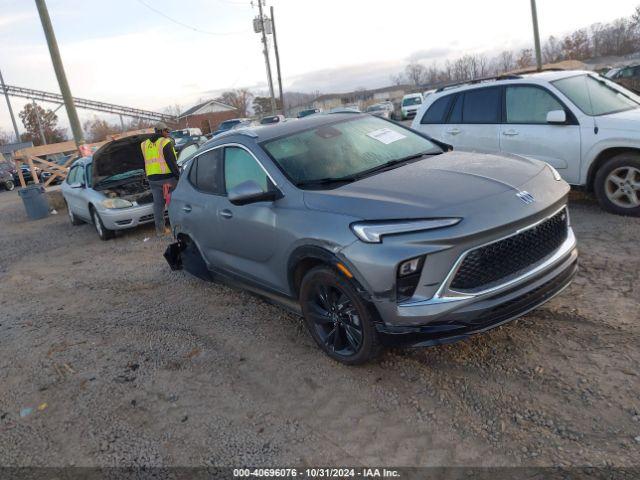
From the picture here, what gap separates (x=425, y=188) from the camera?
3375 mm

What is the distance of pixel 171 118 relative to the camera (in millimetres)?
68938

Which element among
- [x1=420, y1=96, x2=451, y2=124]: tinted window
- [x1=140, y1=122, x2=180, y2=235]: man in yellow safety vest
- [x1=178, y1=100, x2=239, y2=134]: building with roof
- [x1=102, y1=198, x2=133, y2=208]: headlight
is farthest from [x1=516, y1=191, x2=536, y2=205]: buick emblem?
[x1=178, y1=100, x2=239, y2=134]: building with roof

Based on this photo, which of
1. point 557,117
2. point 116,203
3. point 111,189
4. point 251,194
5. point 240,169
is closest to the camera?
point 251,194

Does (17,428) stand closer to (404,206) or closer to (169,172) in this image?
(404,206)

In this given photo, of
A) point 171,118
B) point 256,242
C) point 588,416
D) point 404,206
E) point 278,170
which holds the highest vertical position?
point 171,118

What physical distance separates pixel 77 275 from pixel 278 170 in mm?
4847

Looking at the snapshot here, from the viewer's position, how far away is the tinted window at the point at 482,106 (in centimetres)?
714

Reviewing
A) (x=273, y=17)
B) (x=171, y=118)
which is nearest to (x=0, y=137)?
(x=171, y=118)

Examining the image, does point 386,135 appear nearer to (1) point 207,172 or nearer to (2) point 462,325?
(1) point 207,172

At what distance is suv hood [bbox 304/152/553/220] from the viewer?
3.18 m

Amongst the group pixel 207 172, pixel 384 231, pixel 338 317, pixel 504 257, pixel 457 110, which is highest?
pixel 457 110

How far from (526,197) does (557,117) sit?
11.7 feet

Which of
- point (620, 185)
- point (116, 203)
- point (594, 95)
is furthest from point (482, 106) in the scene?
point (116, 203)

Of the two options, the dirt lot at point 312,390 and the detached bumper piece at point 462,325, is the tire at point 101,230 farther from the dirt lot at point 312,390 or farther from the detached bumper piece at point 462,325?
the detached bumper piece at point 462,325
